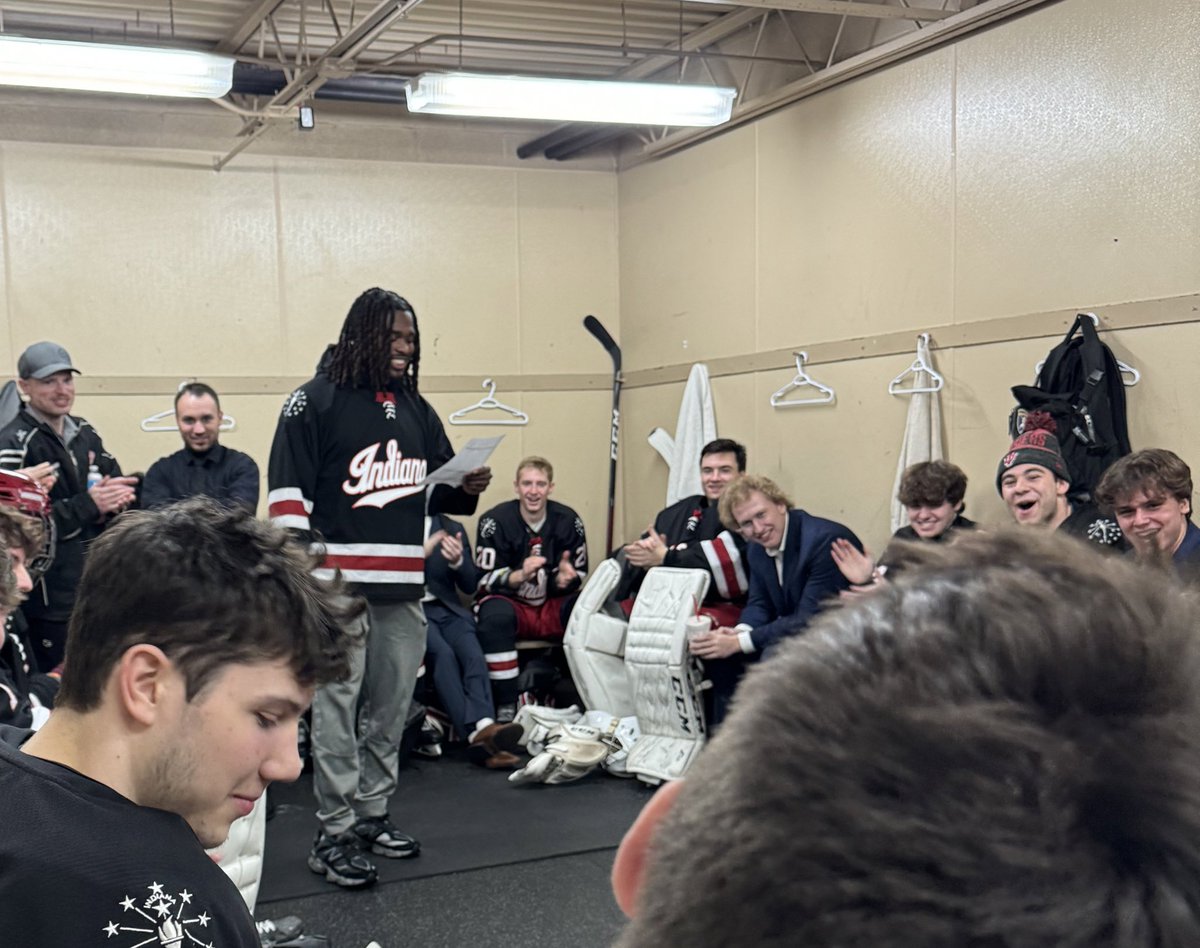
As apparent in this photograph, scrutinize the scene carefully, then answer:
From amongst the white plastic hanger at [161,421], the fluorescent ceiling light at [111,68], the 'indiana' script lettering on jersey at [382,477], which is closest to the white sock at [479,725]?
the 'indiana' script lettering on jersey at [382,477]

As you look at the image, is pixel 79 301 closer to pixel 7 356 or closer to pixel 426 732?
pixel 7 356

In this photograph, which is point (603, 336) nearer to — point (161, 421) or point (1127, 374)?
point (161, 421)

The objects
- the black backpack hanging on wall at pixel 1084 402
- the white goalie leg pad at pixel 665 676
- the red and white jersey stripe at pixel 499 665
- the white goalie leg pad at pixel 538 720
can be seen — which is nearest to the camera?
the black backpack hanging on wall at pixel 1084 402

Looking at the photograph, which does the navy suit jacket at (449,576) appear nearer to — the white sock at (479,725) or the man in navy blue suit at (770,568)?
the white sock at (479,725)

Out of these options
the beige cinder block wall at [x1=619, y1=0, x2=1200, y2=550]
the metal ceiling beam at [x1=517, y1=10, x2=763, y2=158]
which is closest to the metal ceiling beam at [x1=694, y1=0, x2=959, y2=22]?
the beige cinder block wall at [x1=619, y1=0, x2=1200, y2=550]

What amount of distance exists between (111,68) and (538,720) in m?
3.01

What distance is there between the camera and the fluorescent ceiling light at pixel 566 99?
465 cm

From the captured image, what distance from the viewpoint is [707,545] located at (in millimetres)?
4910

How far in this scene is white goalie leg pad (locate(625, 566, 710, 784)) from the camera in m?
4.58

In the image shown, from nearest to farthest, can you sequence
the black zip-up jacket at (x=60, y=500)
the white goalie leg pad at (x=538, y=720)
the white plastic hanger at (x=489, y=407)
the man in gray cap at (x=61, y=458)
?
the black zip-up jacket at (x=60, y=500) < the man in gray cap at (x=61, y=458) < the white goalie leg pad at (x=538, y=720) < the white plastic hanger at (x=489, y=407)

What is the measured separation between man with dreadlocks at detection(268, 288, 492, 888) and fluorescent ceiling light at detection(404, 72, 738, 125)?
1439 mm

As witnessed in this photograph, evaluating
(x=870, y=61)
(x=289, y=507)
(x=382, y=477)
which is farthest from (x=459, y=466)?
(x=870, y=61)

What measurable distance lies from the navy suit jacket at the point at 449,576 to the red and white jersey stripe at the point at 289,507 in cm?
209

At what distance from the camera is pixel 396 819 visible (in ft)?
13.8
